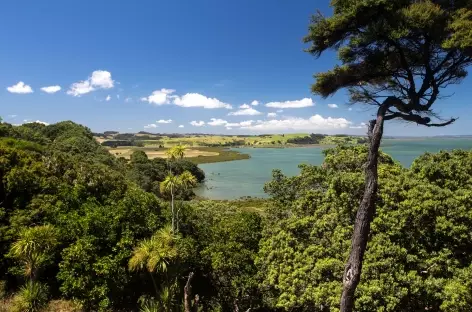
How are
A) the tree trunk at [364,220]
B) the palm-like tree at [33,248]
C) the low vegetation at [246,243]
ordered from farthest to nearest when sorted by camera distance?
the palm-like tree at [33,248], the low vegetation at [246,243], the tree trunk at [364,220]

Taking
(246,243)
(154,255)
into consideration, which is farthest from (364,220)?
(246,243)

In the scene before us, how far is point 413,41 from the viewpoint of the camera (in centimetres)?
563

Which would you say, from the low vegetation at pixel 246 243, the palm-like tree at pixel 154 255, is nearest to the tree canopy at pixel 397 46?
the low vegetation at pixel 246 243

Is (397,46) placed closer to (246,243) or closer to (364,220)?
(364,220)

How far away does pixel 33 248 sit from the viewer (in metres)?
14.4

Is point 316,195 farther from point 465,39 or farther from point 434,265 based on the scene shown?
point 465,39

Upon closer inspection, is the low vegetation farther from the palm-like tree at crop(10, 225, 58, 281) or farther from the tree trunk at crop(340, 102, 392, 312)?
the tree trunk at crop(340, 102, 392, 312)

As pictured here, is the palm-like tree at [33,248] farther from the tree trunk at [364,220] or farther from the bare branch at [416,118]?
the bare branch at [416,118]

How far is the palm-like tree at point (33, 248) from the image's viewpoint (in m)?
14.2

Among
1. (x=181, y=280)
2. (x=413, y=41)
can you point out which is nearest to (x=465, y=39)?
(x=413, y=41)

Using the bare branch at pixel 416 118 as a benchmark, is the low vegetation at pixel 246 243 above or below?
below

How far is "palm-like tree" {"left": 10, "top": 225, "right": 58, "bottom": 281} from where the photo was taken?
14.2 metres

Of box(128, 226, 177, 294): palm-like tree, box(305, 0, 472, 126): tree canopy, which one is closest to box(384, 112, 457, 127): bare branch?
box(305, 0, 472, 126): tree canopy

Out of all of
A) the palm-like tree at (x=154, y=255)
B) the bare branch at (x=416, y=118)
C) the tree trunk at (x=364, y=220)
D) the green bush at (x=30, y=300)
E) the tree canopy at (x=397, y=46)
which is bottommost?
the green bush at (x=30, y=300)
